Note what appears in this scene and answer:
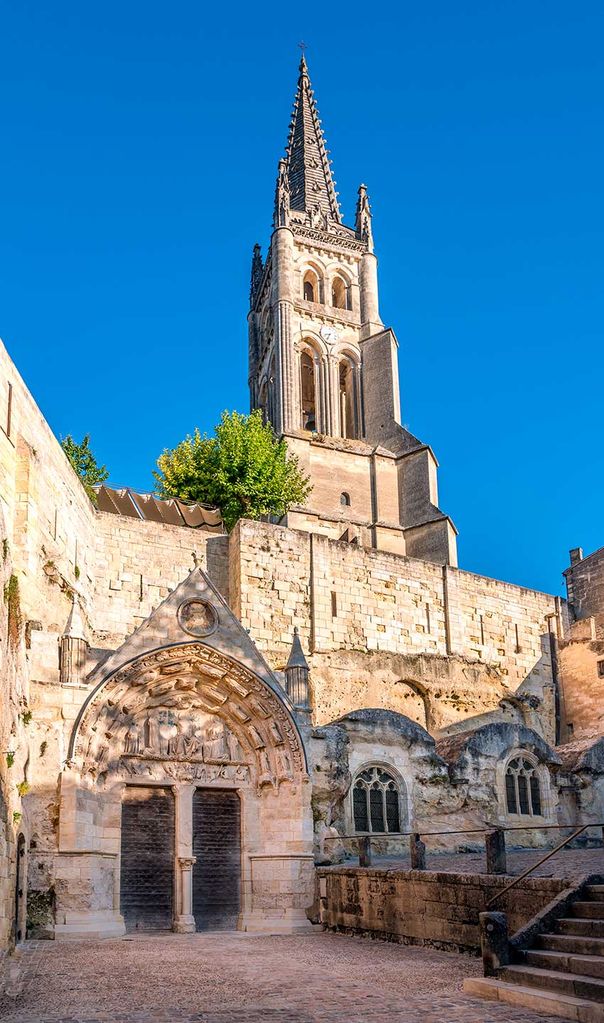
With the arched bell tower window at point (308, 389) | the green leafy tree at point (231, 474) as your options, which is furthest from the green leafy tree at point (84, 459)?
the arched bell tower window at point (308, 389)

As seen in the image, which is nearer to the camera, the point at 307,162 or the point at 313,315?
the point at 313,315

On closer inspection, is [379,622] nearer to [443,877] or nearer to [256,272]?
[443,877]

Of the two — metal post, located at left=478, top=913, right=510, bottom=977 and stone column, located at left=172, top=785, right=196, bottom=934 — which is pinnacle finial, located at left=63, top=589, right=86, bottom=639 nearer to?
stone column, located at left=172, top=785, right=196, bottom=934

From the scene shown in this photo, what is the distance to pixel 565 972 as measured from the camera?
983 centimetres

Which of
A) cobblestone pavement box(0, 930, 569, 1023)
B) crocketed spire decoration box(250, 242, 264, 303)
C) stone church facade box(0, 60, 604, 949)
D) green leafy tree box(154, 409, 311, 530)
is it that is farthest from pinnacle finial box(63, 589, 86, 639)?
crocketed spire decoration box(250, 242, 264, 303)

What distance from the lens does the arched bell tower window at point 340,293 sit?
55.5 meters

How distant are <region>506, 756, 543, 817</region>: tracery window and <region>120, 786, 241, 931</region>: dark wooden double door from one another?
7.49 meters

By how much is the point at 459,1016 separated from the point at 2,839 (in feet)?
18.0

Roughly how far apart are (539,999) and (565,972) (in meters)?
0.67

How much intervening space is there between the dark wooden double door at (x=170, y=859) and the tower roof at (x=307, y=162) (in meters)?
47.1

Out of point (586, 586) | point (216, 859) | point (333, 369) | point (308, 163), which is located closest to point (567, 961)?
point (216, 859)

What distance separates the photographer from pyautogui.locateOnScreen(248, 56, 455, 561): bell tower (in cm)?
4650

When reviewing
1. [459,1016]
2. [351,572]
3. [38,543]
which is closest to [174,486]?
[351,572]

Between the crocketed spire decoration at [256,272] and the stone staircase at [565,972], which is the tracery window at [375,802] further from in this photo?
the crocketed spire decoration at [256,272]
